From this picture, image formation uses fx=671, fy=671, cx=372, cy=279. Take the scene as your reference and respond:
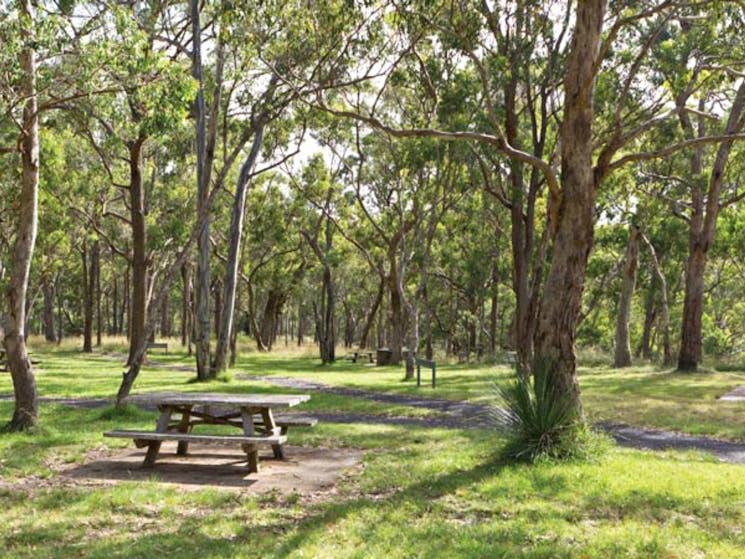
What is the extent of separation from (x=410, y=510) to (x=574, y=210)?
13.5 ft

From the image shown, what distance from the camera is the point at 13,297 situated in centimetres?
916

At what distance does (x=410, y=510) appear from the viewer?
19.1 ft

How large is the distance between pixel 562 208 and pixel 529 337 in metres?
9.98

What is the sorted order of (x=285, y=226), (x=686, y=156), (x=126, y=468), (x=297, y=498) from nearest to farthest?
(x=297, y=498) → (x=126, y=468) → (x=686, y=156) → (x=285, y=226)

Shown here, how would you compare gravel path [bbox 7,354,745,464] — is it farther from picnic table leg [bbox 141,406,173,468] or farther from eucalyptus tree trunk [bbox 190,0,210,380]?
picnic table leg [bbox 141,406,173,468]

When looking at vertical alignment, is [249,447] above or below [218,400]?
below

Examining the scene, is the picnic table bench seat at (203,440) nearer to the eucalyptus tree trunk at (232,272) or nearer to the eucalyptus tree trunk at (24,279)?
the eucalyptus tree trunk at (24,279)

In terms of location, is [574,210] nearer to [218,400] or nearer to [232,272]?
[218,400]

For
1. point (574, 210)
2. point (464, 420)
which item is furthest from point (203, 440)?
point (464, 420)

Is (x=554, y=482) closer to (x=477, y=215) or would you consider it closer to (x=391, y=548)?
(x=391, y=548)

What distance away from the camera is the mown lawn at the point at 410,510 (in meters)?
4.83

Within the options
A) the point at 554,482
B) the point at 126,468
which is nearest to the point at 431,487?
the point at 554,482

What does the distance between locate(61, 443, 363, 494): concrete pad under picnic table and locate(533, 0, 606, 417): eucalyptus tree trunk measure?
9.13ft

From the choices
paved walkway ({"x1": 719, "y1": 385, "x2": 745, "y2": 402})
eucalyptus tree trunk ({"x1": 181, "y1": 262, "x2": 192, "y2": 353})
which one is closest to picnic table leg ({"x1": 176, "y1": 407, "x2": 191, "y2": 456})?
paved walkway ({"x1": 719, "y1": 385, "x2": 745, "y2": 402})
